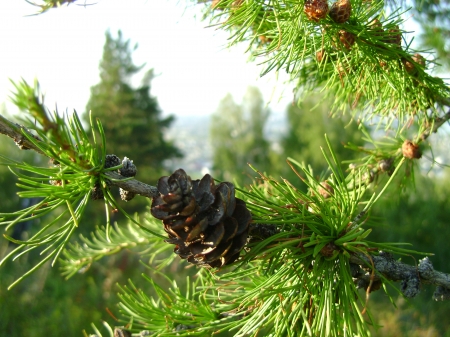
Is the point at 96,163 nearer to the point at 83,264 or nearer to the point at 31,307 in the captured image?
the point at 83,264

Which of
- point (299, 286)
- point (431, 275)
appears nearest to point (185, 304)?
point (299, 286)

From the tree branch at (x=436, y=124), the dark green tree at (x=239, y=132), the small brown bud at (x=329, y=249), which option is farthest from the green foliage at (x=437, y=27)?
the dark green tree at (x=239, y=132)

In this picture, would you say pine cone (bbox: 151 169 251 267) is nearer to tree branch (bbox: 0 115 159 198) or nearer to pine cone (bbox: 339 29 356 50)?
tree branch (bbox: 0 115 159 198)

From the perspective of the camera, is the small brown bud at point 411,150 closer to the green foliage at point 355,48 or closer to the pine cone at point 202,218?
the green foliage at point 355,48

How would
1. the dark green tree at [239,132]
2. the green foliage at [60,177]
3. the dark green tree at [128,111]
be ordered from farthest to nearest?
the dark green tree at [239,132]
the dark green tree at [128,111]
the green foliage at [60,177]

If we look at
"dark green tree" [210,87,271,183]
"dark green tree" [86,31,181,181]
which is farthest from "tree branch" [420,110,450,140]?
"dark green tree" [210,87,271,183]

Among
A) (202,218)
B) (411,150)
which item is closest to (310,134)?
(411,150)

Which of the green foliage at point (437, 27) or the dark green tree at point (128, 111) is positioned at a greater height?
the dark green tree at point (128, 111)
